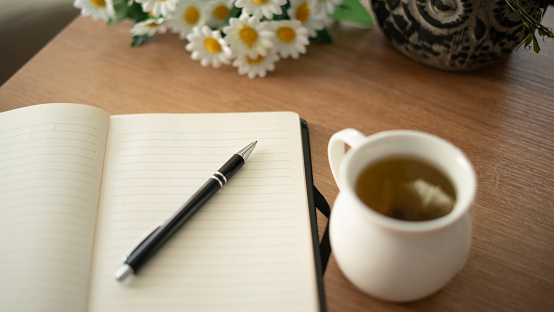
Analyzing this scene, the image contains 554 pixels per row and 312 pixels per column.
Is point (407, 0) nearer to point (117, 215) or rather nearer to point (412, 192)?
point (412, 192)

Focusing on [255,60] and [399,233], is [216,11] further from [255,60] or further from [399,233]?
[399,233]

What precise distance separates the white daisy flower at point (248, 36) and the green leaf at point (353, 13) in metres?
0.16

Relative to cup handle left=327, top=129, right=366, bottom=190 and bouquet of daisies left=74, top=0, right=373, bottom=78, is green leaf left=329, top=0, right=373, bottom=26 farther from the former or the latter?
cup handle left=327, top=129, right=366, bottom=190

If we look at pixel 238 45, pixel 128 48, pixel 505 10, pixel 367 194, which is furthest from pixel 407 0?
pixel 128 48

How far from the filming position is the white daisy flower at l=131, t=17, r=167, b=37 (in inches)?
27.5

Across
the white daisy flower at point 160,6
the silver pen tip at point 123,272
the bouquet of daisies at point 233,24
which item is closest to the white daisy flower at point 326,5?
the bouquet of daisies at point 233,24

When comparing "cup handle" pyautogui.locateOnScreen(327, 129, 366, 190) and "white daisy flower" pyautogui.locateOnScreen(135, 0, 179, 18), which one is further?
"white daisy flower" pyautogui.locateOnScreen(135, 0, 179, 18)

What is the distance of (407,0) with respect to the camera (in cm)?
63

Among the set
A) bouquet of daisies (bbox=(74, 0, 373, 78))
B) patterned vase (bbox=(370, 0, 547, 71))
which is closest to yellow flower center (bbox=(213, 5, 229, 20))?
bouquet of daisies (bbox=(74, 0, 373, 78))

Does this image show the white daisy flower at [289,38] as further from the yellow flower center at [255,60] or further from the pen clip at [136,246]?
the pen clip at [136,246]

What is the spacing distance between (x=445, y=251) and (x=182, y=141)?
0.35 metres

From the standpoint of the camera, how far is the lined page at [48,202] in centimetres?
44

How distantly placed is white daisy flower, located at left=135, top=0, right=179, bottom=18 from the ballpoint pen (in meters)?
0.26

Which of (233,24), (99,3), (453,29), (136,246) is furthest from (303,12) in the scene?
(136,246)
